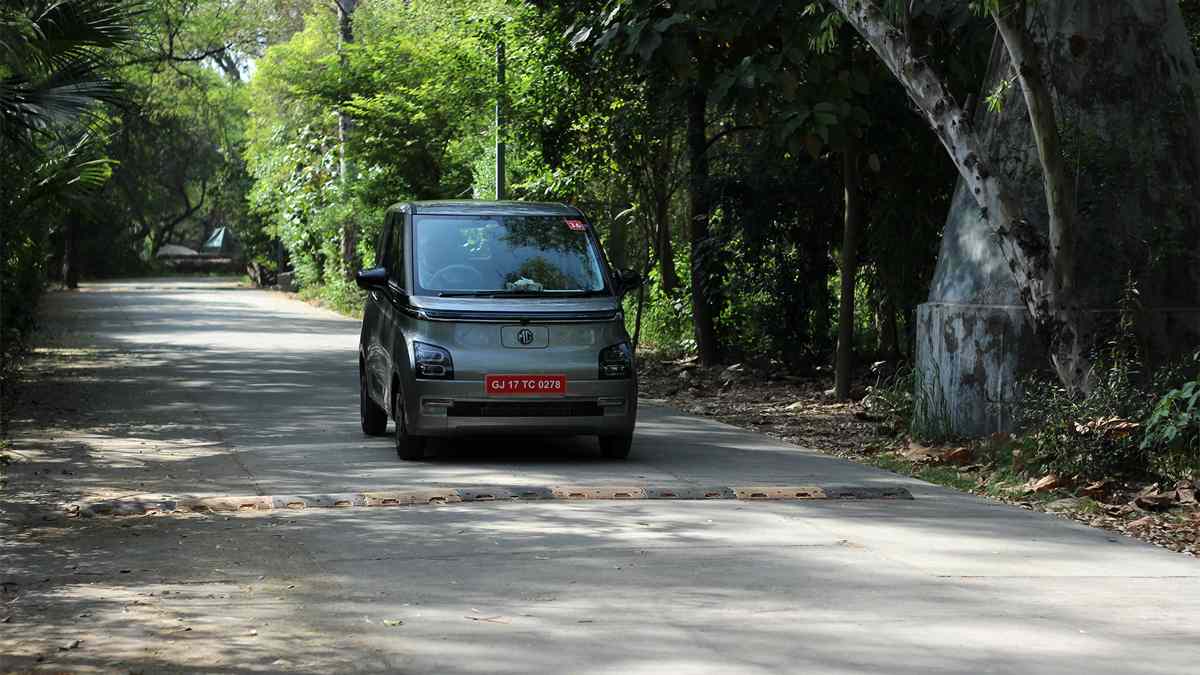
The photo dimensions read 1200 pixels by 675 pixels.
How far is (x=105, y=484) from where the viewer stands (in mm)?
11328

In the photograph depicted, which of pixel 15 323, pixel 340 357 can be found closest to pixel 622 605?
pixel 15 323

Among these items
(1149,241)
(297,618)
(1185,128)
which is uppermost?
(1185,128)

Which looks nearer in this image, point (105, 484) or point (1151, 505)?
point (1151, 505)

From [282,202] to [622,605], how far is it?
40.7 metres

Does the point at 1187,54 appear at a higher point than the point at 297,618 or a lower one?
higher

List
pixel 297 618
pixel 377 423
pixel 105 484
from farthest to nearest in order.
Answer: pixel 377 423 < pixel 105 484 < pixel 297 618

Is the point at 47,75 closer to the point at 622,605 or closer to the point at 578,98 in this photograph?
the point at 578,98

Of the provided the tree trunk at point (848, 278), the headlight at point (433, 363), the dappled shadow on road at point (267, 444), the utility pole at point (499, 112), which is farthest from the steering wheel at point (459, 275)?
the utility pole at point (499, 112)

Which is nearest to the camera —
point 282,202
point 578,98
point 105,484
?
point 105,484

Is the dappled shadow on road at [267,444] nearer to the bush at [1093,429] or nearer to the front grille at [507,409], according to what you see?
the front grille at [507,409]

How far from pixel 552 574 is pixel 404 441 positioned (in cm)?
436

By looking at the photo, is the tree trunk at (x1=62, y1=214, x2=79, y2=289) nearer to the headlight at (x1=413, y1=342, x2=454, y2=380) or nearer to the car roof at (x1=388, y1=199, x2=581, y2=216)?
the car roof at (x1=388, y1=199, x2=581, y2=216)

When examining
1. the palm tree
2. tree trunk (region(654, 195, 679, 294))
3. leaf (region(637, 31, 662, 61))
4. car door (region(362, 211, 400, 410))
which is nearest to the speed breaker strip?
car door (region(362, 211, 400, 410))

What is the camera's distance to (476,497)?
415 inches
